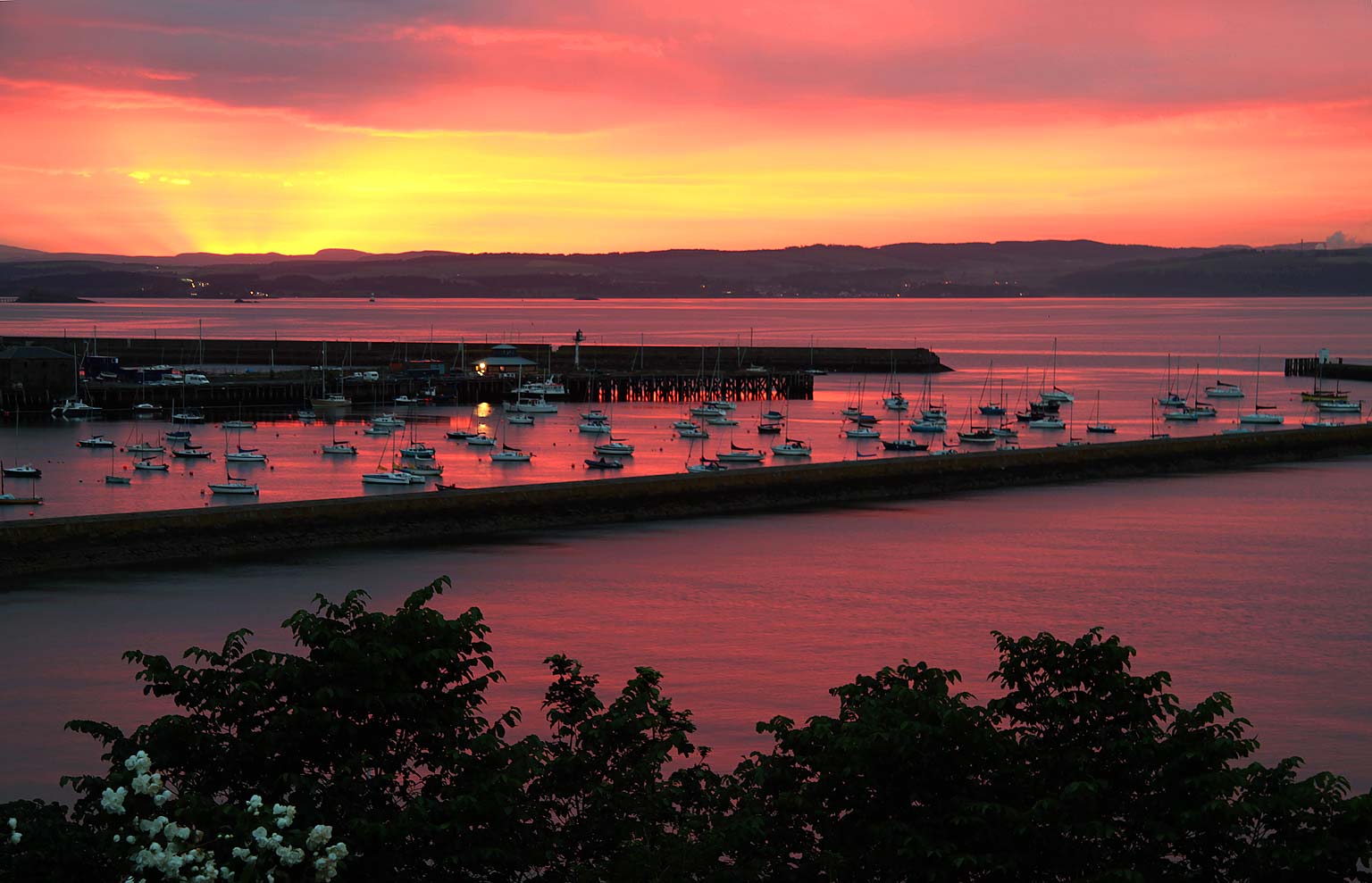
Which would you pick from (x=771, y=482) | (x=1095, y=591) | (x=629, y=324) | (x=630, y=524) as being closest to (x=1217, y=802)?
(x=1095, y=591)

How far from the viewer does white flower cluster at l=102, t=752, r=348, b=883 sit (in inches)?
249

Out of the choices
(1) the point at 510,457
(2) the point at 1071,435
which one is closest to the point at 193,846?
(1) the point at 510,457

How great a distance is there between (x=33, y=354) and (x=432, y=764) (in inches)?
2547

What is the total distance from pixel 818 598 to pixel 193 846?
2086 cm

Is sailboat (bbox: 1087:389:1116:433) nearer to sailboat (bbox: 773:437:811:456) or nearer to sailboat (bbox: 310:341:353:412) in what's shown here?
sailboat (bbox: 773:437:811:456)

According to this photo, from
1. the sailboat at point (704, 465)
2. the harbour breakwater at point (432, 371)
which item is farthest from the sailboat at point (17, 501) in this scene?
the harbour breakwater at point (432, 371)

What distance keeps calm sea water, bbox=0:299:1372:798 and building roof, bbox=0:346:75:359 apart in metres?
22.3

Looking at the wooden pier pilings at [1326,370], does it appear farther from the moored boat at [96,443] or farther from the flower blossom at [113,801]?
the flower blossom at [113,801]

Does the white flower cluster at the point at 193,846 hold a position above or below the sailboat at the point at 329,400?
above

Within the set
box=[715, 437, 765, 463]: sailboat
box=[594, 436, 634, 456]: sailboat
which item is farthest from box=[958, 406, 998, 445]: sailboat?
box=[594, 436, 634, 456]: sailboat

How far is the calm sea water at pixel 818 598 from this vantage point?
19.8 meters

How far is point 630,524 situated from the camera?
113 ft

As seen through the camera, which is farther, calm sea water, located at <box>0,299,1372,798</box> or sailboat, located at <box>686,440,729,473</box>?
sailboat, located at <box>686,440,729,473</box>

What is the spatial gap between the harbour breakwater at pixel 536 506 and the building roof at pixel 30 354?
131 feet
